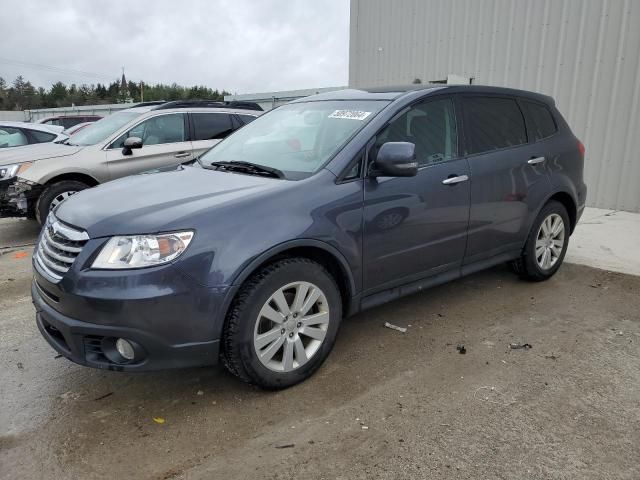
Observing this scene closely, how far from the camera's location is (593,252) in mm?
5801

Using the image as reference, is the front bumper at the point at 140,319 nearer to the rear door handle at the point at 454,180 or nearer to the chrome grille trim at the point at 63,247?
the chrome grille trim at the point at 63,247

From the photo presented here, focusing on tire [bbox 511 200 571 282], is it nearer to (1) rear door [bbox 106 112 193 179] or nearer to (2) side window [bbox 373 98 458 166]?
(2) side window [bbox 373 98 458 166]

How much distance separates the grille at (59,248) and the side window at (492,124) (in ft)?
9.09

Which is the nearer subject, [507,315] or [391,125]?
[391,125]

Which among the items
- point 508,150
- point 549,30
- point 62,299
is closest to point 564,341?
point 508,150

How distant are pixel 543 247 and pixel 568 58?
195 inches

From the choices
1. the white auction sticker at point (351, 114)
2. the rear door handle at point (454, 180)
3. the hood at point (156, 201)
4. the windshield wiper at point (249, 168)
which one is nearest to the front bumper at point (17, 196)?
the hood at point (156, 201)

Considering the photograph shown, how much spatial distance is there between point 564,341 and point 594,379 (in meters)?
0.54

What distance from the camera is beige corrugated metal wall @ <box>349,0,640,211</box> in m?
7.72

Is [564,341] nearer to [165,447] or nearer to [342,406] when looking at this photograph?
[342,406]

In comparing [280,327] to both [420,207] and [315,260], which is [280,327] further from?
[420,207]

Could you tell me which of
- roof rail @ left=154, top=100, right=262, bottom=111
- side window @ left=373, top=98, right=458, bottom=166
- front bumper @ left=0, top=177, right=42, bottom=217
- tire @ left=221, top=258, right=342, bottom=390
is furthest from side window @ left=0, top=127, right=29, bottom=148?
tire @ left=221, top=258, right=342, bottom=390

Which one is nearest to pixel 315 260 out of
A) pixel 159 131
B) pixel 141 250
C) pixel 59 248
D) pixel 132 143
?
pixel 141 250

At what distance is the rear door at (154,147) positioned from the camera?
7.02m
